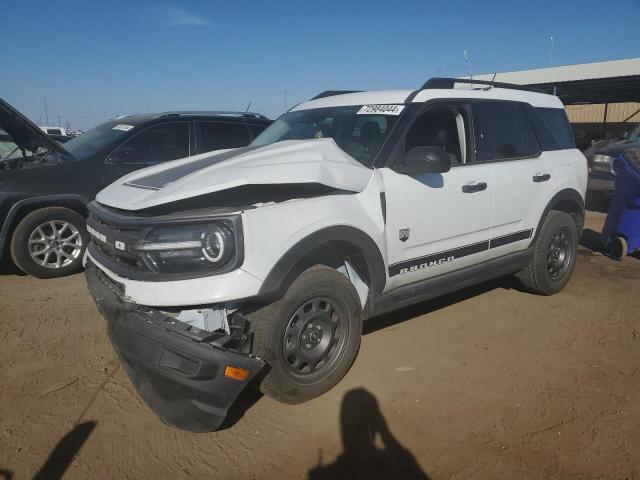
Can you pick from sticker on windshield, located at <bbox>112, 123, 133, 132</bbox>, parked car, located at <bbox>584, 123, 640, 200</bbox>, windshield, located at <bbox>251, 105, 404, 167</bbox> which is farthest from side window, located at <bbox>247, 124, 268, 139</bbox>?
parked car, located at <bbox>584, 123, 640, 200</bbox>

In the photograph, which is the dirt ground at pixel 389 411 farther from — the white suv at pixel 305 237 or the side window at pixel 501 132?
the side window at pixel 501 132

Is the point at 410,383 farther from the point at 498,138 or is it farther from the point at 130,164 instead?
the point at 130,164

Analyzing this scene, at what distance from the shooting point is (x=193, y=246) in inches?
100

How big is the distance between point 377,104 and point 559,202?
85.4 inches

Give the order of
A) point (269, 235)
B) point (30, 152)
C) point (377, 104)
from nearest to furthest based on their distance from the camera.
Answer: point (269, 235) < point (377, 104) < point (30, 152)

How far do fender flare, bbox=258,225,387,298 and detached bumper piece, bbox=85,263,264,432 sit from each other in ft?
1.27

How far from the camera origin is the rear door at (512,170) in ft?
13.5

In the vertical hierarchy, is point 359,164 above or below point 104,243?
above

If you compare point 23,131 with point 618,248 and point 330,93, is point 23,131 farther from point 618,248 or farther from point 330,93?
point 618,248

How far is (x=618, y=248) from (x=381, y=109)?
4.28 metres

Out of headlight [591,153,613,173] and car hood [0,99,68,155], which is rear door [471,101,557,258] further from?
headlight [591,153,613,173]

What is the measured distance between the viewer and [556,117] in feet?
16.3

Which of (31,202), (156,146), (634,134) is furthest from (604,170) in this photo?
(31,202)

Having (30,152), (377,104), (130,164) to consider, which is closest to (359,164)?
(377,104)
